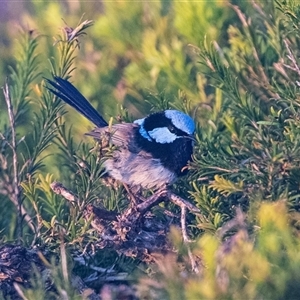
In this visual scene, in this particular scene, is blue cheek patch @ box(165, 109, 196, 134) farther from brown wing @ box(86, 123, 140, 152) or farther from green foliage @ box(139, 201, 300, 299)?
green foliage @ box(139, 201, 300, 299)

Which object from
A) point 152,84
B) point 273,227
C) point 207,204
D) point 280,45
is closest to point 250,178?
point 207,204

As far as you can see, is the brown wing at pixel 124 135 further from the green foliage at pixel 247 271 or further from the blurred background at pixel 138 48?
the green foliage at pixel 247 271

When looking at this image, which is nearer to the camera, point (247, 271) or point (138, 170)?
point (247, 271)

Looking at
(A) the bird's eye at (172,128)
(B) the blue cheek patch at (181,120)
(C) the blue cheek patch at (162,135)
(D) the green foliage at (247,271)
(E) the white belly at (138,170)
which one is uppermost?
(D) the green foliage at (247,271)

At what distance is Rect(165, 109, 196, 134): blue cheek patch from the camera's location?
232cm

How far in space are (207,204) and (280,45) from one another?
0.84 m

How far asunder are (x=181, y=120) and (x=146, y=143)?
1.05 feet

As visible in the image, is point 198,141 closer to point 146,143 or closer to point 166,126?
point 166,126

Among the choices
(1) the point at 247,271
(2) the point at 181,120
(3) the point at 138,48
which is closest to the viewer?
(1) the point at 247,271

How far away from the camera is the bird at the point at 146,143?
2379mm

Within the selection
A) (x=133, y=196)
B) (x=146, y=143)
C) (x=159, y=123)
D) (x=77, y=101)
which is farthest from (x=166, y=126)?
→ (x=133, y=196)

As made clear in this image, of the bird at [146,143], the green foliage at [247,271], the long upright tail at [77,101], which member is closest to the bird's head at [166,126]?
the bird at [146,143]

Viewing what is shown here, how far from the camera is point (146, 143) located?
265 cm

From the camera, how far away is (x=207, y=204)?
1.79 metres
